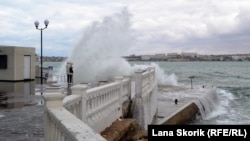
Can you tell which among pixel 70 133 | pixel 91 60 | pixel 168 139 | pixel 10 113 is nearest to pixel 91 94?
pixel 168 139

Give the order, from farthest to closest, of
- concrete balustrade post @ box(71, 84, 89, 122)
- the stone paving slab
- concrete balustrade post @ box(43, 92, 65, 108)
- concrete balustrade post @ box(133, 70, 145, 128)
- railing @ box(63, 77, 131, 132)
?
1. concrete balustrade post @ box(133, 70, 145, 128)
2. the stone paving slab
3. concrete balustrade post @ box(71, 84, 89, 122)
4. railing @ box(63, 77, 131, 132)
5. concrete balustrade post @ box(43, 92, 65, 108)

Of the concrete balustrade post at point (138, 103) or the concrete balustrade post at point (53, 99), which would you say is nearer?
the concrete balustrade post at point (53, 99)

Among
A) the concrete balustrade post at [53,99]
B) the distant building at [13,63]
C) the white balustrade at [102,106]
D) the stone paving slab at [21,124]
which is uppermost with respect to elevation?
the distant building at [13,63]

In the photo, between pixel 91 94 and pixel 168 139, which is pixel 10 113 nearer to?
pixel 91 94

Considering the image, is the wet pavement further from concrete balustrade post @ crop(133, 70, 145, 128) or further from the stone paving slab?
concrete balustrade post @ crop(133, 70, 145, 128)

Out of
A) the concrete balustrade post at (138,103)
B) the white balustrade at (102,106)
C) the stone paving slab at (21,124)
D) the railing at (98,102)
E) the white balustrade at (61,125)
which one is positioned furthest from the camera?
the concrete balustrade post at (138,103)

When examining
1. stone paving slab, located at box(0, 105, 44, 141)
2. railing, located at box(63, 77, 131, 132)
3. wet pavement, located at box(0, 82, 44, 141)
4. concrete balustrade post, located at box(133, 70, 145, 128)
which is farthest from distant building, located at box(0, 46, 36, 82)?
railing, located at box(63, 77, 131, 132)

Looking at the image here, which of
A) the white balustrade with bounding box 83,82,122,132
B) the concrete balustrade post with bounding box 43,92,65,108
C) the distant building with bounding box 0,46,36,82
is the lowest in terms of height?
the white balustrade with bounding box 83,82,122,132

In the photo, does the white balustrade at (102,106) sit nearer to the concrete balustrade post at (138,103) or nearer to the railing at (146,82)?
the concrete balustrade post at (138,103)

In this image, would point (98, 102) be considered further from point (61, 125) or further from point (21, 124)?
point (61, 125)

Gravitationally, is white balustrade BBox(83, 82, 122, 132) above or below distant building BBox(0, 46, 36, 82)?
below

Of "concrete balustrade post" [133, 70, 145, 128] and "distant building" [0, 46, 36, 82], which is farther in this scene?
"distant building" [0, 46, 36, 82]

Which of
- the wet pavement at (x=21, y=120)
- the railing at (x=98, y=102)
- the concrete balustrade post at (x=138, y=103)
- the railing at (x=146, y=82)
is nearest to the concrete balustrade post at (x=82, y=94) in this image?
the railing at (x=98, y=102)

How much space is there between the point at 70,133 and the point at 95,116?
397 centimetres
